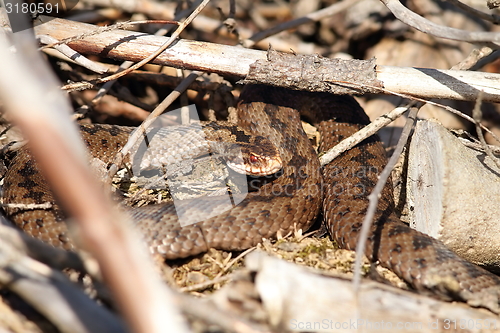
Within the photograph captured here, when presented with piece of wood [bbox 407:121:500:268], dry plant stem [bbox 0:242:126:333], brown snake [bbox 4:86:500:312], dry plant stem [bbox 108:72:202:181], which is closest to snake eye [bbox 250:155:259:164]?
brown snake [bbox 4:86:500:312]

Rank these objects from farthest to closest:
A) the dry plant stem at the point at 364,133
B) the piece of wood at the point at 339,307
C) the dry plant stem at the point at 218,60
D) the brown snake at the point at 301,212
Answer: the dry plant stem at the point at 364,133
the dry plant stem at the point at 218,60
the brown snake at the point at 301,212
the piece of wood at the point at 339,307

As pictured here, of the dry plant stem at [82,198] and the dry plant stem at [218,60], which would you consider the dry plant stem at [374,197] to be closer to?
the dry plant stem at [218,60]

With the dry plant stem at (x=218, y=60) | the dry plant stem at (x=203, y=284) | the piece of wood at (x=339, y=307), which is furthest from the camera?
the dry plant stem at (x=218, y=60)

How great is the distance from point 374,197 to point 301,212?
1.67 m

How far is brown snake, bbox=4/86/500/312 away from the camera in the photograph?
3.50m

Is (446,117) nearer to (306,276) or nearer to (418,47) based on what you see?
(418,47)

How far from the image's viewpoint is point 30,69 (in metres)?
1.68

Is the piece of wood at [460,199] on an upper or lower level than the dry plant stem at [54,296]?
lower

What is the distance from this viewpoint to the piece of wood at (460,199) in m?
3.80

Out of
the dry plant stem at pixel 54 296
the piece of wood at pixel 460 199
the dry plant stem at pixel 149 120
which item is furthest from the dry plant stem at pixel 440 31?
the dry plant stem at pixel 54 296

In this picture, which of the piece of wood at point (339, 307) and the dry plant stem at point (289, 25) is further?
the dry plant stem at point (289, 25)

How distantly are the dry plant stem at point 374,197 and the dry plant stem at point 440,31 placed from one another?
3.18 feet

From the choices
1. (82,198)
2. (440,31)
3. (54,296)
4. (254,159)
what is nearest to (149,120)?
(254,159)

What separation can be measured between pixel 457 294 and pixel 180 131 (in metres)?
3.74
